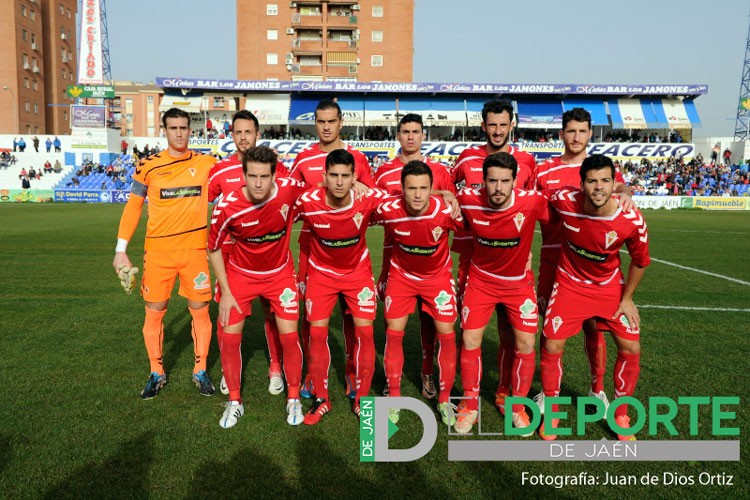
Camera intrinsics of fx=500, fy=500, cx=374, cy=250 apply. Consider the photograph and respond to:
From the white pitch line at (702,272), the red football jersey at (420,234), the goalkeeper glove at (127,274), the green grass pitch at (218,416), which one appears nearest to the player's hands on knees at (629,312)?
the green grass pitch at (218,416)

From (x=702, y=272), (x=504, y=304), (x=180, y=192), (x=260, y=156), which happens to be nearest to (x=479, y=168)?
(x=504, y=304)

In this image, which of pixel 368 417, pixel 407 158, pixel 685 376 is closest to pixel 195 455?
pixel 368 417

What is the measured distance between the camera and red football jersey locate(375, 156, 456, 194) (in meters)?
4.85

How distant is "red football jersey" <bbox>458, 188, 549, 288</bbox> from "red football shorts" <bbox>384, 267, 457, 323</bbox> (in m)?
0.34

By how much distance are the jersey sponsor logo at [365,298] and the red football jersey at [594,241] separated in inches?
63.8

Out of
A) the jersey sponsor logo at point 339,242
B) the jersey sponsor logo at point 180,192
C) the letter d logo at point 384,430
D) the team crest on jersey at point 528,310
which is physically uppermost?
the jersey sponsor logo at point 180,192

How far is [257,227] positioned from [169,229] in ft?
3.53

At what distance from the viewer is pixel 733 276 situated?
10.2m

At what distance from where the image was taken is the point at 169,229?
4.70m

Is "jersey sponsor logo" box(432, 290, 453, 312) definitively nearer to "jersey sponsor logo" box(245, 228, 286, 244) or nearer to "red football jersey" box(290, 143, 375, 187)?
"red football jersey" box(290, 143, 375, 187)

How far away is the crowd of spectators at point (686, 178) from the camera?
113 ft

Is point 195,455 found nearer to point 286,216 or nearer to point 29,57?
point 286,216

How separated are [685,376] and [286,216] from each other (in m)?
4.25

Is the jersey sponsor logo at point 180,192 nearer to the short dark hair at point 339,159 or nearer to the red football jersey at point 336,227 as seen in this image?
the red football jersey at point 336,227
